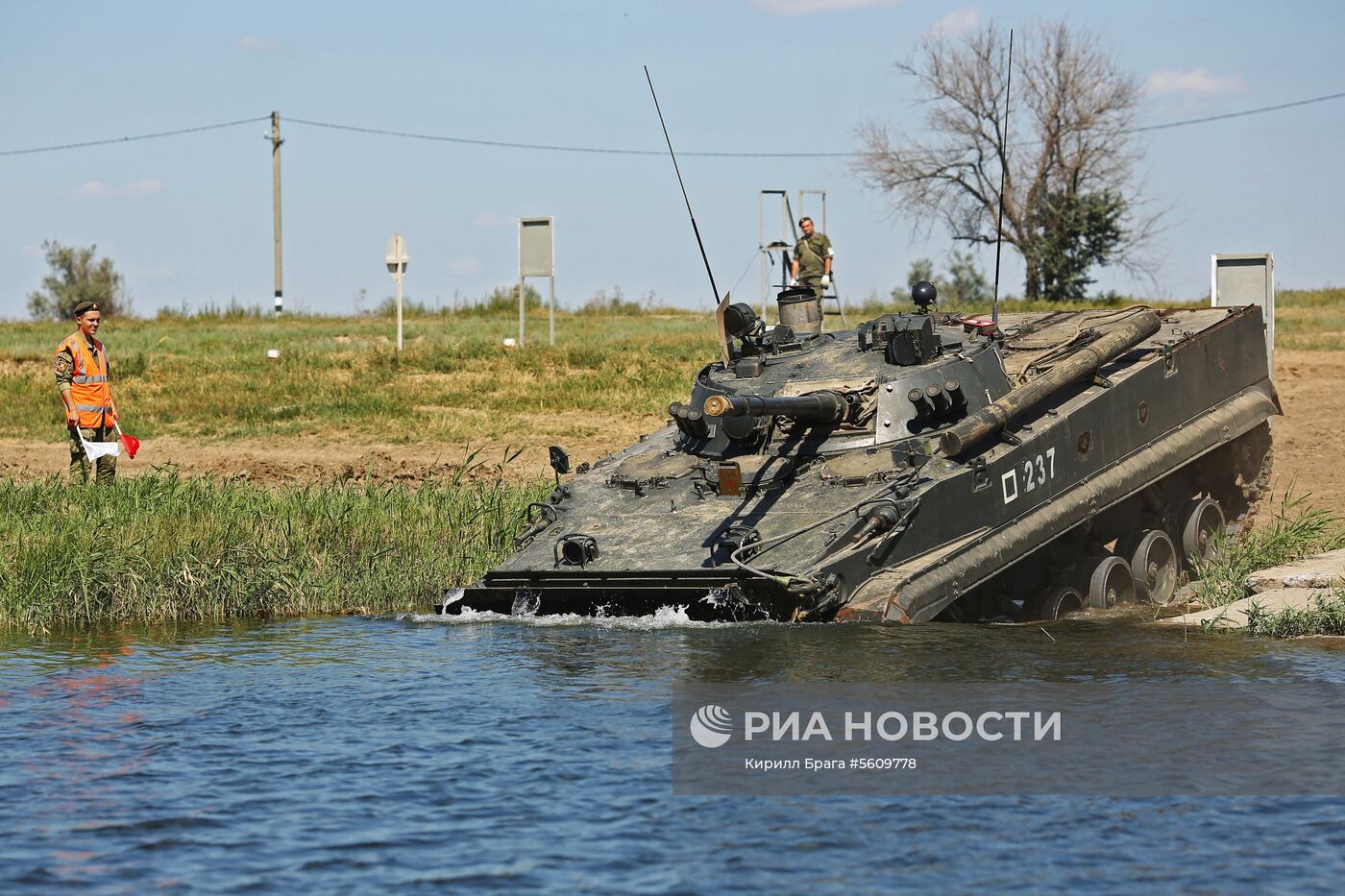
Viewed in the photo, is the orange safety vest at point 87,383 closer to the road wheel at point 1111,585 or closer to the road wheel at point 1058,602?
the road wheel at point 1058,602

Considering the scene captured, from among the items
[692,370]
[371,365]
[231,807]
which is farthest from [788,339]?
[371,365]

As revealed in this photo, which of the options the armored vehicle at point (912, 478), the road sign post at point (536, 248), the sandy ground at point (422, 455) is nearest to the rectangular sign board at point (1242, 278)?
the sandy ground at point (422, 455)

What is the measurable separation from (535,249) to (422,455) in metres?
6.50

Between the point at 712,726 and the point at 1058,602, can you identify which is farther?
the point at 1058,602

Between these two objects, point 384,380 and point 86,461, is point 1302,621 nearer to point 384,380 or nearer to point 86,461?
point 86,461

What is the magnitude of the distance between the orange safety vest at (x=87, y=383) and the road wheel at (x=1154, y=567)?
896cm

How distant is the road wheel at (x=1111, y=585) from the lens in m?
13.4

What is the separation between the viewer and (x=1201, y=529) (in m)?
15.1

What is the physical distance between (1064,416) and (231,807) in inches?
279

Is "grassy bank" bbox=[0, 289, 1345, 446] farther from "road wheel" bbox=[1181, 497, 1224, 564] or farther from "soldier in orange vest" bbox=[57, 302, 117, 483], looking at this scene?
"road wheel" bbox=[1181, 497, 1224, 564]

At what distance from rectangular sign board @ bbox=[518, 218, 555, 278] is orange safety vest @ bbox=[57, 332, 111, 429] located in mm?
10740

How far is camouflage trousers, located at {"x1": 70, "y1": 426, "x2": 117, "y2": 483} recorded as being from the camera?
15.9m

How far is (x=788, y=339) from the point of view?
14398mm

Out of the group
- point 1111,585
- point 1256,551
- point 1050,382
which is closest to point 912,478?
point 1050,382
